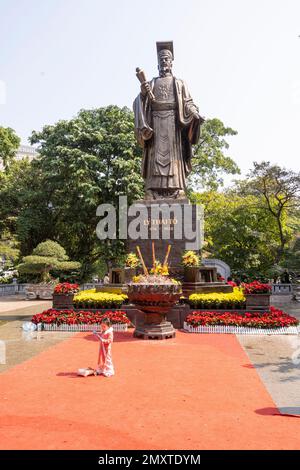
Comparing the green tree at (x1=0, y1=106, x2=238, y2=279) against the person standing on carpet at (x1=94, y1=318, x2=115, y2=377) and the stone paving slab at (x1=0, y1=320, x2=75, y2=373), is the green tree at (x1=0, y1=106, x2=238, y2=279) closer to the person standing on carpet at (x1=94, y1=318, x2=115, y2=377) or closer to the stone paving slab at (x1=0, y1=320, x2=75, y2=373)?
the stone paving slab at (x1=0, y1=320, x2=75, y2=373)

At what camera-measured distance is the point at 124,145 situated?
3002cm

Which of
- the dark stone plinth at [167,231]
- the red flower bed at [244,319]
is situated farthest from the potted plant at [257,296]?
the dark stone plinth at [167,231]

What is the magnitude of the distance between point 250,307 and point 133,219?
21.2 ft

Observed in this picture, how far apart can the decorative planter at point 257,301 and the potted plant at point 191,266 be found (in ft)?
8.37

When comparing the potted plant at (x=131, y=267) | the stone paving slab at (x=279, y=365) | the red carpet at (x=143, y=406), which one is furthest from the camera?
the potted plant at (x=131, y=267)

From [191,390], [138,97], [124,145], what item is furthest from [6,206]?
[191,390]

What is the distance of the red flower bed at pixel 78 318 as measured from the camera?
45.5 feet

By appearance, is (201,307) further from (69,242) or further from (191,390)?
(69,242)

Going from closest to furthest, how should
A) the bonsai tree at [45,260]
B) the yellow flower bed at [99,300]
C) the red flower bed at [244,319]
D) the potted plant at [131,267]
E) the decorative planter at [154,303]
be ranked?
the decorative planter at [154,303] < the red flower bed at [244,319] < the yellow flower bed at [99,300] < the potted plant at [131,267] < the bonsai tree at [45,260]

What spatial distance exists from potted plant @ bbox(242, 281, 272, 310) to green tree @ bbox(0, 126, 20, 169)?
20.8 metres

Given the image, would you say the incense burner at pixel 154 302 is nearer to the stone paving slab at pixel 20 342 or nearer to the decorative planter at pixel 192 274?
the stone paving slab at pixel 20 342

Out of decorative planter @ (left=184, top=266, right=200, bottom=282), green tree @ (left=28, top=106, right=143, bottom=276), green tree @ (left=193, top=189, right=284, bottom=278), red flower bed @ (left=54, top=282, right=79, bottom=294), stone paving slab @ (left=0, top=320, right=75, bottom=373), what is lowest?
stone paving slab @ (left=0, top=320, right=75, bottom=373)

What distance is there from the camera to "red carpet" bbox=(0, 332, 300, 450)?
4.98 metres

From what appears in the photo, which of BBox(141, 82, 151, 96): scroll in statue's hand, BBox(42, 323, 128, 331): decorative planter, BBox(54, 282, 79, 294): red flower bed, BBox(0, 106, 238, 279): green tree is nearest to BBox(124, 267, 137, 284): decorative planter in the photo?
BBox(54, 282, 79, 294): red flower bed
